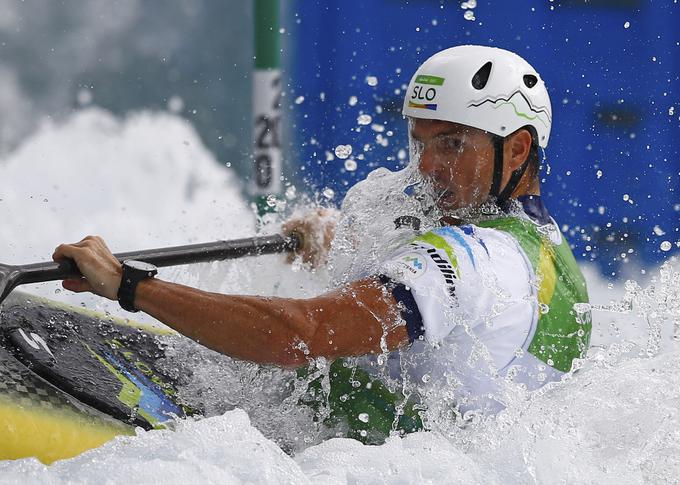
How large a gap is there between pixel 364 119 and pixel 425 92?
7.33ft

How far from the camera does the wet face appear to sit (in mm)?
2668

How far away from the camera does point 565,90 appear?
5277mm

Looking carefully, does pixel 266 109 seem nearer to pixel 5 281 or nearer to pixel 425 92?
pixel 425 92

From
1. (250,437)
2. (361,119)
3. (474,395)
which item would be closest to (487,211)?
(474,395)

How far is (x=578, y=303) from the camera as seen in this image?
2.62 m

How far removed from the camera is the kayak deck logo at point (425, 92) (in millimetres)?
2688

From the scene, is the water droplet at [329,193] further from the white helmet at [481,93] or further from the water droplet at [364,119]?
the white helmet at [481,93]

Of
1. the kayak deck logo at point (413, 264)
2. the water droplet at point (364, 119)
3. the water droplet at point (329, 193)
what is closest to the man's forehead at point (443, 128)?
the kayak deck logo at point (413, 264)

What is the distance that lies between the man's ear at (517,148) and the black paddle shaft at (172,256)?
87 centimetres

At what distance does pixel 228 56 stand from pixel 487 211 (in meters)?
2.91

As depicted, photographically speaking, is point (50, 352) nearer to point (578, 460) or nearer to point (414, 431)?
point (414, 431)

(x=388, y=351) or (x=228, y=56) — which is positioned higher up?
(x=228, y=56)

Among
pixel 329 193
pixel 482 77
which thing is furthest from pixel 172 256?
pixel 329 193

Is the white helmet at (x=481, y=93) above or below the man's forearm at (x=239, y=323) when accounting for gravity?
above
